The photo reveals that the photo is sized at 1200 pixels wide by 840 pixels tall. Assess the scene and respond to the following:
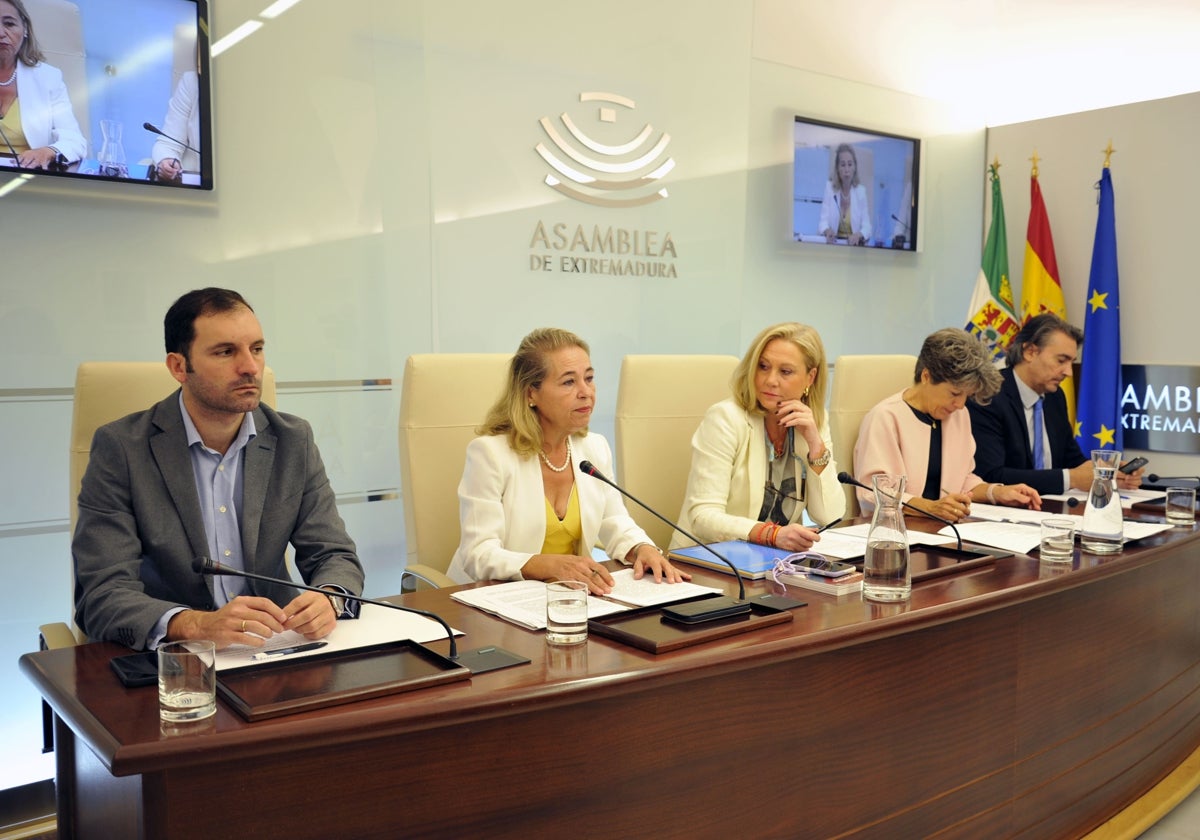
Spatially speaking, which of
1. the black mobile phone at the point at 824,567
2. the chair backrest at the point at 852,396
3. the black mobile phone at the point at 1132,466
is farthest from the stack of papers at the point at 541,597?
the black mobile phone at the point at 1132,466

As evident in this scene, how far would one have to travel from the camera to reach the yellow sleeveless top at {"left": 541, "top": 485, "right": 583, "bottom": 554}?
244 cm

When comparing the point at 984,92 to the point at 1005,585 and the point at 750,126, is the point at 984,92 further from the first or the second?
the point at 1005,585

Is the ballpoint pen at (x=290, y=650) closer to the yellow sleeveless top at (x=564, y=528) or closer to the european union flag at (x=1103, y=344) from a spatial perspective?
the yellow sleeveless top at (x=564, y=528)

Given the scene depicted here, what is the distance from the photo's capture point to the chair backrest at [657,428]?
9.85 ft

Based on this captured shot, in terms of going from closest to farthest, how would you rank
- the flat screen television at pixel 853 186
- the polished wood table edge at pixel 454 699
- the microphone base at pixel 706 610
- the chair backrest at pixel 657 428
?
1. the polished wood table edge at pixel 454 699
2. the microphone base at pixel 706 610
3. the chair backrest at pixel 657 428
4. the flat screen television at pixel 853 186

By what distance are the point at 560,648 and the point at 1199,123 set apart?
443 cm

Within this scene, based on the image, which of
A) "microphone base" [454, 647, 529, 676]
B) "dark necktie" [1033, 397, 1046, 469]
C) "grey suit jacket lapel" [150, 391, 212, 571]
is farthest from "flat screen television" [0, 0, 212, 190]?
"dark necktie" [1033, 397, 1046, 469]

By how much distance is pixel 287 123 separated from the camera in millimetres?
3186

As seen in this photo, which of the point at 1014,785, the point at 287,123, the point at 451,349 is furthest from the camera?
the point at 451,349

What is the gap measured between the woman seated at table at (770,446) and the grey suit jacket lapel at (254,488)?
3.89 feet

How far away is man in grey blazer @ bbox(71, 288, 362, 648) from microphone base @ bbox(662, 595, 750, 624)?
22.6 inches

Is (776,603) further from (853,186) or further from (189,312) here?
(853,186)

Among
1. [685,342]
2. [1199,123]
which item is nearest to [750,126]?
[685,342]

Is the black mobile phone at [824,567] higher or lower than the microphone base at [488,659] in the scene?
higher
